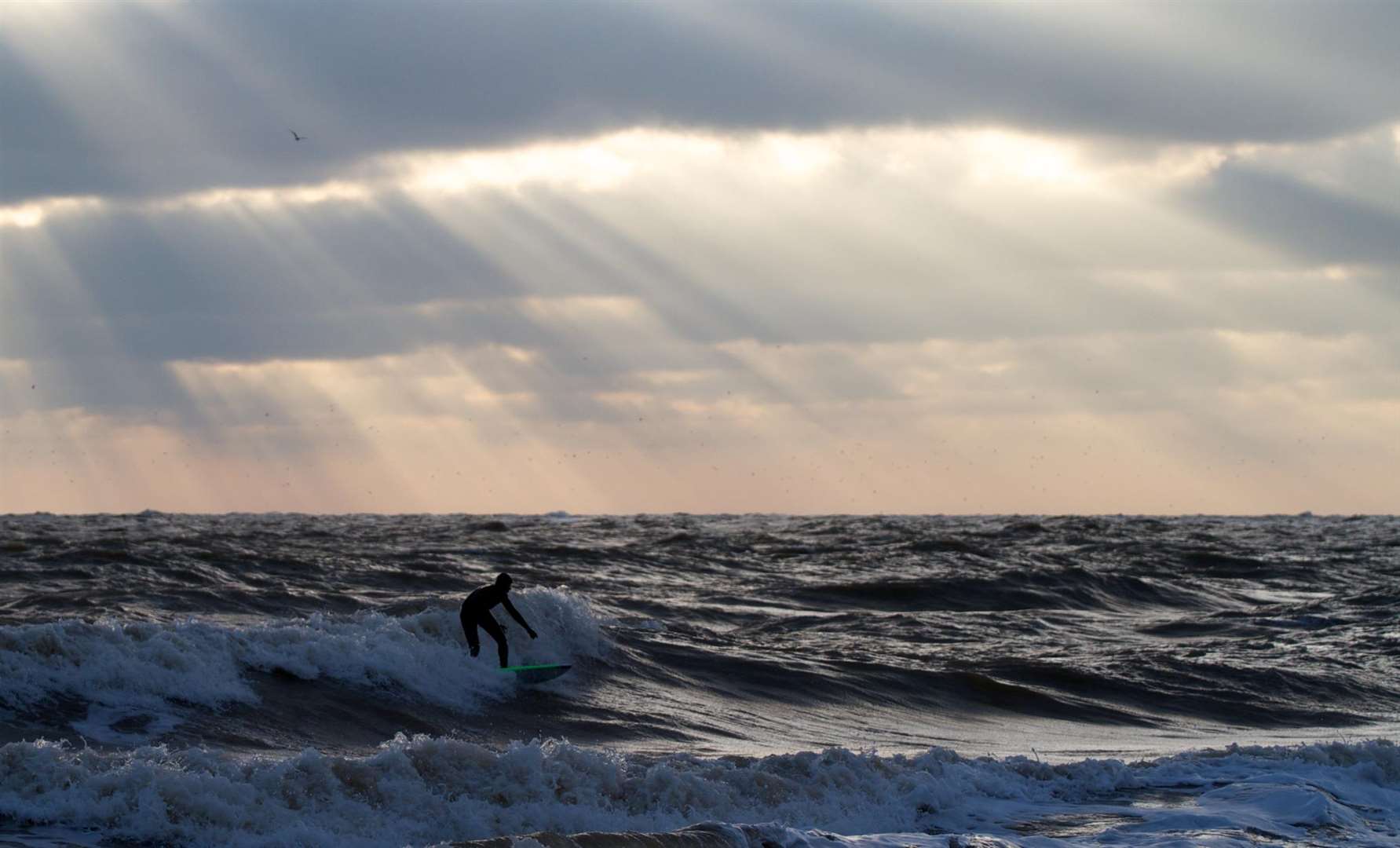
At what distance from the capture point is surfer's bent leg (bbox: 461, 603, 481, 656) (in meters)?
19.5

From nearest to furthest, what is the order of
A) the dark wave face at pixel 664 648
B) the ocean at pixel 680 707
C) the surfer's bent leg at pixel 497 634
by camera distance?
the ocean at pixel 680 707 < the dark wave face at pixel 664 648 < the surfer's bent leg at pixel 497 634

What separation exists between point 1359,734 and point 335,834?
14.6 metres

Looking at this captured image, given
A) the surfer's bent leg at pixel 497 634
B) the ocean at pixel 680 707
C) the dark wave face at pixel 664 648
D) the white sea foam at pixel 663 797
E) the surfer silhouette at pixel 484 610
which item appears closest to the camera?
the white sea foam at pixel 663 797

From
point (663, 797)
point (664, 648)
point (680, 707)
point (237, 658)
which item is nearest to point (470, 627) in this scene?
point (680, 707)

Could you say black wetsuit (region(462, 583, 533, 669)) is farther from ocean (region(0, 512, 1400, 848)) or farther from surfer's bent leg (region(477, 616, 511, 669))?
ocean (region(0, 512, 1400, 848))

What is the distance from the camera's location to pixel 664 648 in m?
23.9

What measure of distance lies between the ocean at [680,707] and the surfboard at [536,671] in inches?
5.8

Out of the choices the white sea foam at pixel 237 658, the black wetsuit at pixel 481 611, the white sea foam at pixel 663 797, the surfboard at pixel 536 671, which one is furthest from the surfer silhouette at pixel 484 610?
the white sea foam at pixel 663 797

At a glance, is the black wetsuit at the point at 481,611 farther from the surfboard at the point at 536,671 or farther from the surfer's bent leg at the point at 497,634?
the surfboard at the point at 536,671

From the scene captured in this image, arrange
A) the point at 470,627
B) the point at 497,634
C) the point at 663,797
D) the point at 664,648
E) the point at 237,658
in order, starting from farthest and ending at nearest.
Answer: the point at 664,648 < the point at 497,634 < the point at 470,627 < the point at 237,658 < the point at 663,797

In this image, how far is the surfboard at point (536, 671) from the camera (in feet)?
65.0

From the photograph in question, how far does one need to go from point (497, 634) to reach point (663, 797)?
8.42m

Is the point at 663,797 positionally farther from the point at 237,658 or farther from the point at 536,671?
the point at 536,671

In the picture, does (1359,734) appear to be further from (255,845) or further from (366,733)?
(255,845)
